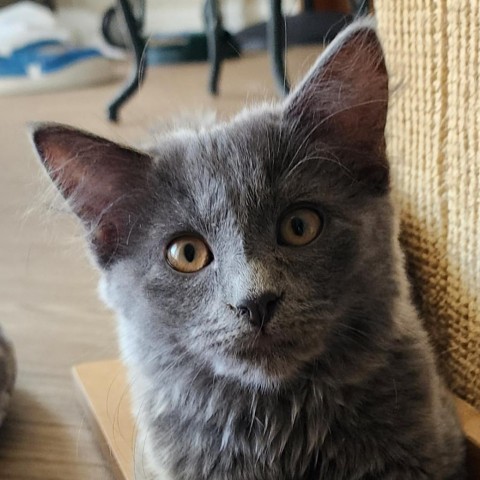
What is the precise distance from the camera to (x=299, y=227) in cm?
87

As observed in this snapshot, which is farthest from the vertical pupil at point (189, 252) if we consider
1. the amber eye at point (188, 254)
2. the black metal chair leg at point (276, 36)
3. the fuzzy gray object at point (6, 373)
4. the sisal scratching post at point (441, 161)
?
the black metal chair leg at point (276, 36)

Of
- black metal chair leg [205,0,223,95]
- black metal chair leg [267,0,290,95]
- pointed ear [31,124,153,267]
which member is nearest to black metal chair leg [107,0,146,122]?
black metal chair leg [205,0,223,95]

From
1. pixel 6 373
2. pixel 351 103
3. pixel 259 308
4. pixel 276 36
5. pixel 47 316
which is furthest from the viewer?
pixel 276 36

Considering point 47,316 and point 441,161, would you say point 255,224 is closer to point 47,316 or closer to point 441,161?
point 441,161

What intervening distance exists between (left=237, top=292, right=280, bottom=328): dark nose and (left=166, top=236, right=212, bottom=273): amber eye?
9 cm

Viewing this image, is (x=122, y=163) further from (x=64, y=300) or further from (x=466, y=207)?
(x=64, y=300)

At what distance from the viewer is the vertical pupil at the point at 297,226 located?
A: 87 cm

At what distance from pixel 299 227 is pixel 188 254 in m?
0.13

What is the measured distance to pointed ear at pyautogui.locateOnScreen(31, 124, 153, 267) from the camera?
0.89 metres

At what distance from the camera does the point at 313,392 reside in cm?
91

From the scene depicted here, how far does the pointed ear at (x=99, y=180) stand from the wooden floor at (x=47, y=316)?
4 cm

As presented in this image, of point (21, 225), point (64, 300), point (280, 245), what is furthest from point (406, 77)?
point (21, 225)

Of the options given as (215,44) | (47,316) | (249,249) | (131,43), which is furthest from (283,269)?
(215,44)

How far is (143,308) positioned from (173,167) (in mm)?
168
